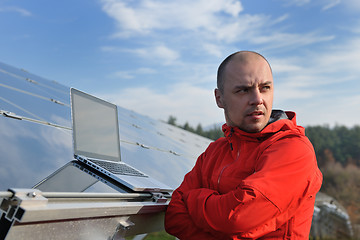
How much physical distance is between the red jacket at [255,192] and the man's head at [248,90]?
7 cm

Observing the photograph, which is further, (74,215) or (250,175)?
(250,175)

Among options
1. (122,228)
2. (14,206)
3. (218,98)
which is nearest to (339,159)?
(218,98)

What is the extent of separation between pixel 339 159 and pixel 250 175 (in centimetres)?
5122

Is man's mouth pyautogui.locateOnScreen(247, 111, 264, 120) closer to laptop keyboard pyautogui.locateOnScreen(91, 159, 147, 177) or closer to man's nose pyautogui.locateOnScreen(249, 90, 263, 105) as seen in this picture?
man's nose pyautogui.locateOnScreen(249, 90, 263, 105)

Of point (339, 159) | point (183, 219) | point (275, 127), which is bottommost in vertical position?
point (183, 219)

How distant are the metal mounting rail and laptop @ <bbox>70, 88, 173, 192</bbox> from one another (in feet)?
0.64

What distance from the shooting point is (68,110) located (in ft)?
14.4

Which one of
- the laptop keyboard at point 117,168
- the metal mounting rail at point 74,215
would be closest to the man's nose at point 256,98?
the metal mounting rail at point 74,215

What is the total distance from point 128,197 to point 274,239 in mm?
802

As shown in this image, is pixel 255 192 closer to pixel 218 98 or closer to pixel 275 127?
pixel 275 127

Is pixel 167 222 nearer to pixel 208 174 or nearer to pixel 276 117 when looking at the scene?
pixel 208 174

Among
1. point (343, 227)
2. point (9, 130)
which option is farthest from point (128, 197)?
point (343, 227)

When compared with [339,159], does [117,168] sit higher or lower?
lower

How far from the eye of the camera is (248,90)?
207 cm
